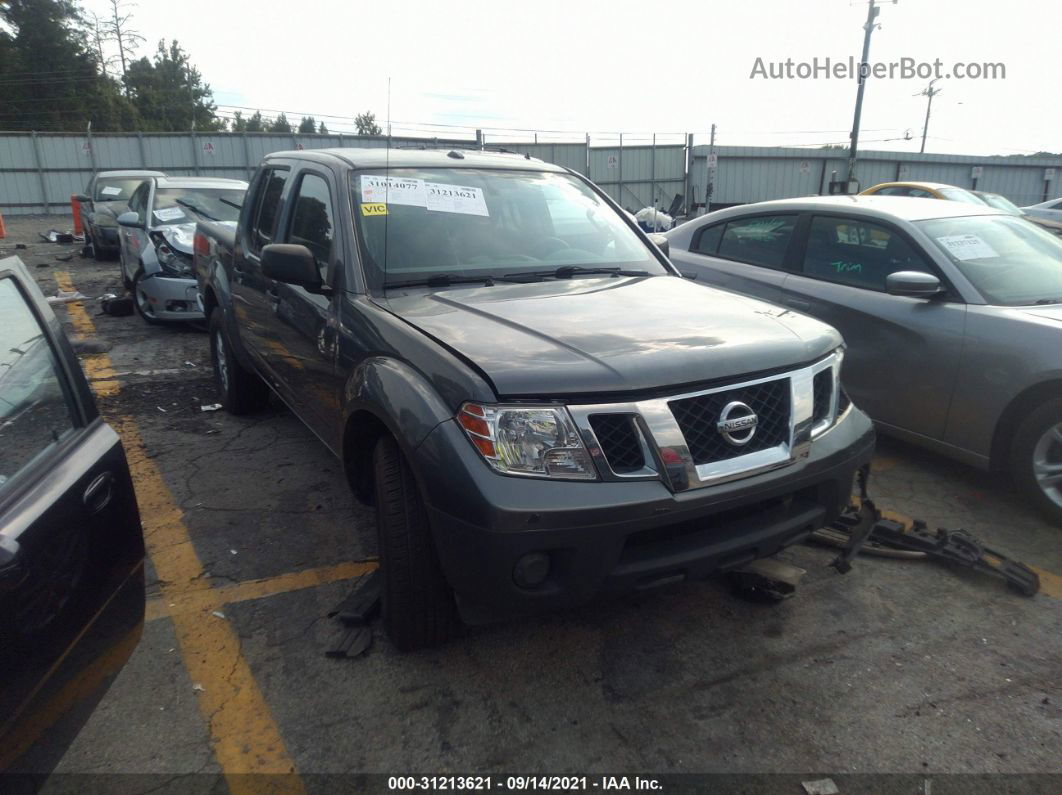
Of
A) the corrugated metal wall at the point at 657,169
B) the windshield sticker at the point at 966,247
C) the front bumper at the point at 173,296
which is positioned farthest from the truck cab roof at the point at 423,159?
the corrugated metal wall at the point at 657,169

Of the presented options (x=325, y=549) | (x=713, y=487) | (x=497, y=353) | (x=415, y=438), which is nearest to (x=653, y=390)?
(x=713, y=487)

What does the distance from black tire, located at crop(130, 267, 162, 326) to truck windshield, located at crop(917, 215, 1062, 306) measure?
769cm

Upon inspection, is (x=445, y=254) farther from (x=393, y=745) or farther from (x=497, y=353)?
(x=393, y=745)

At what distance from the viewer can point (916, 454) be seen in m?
4.74

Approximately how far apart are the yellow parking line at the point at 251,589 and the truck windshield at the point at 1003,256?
3.63 meters

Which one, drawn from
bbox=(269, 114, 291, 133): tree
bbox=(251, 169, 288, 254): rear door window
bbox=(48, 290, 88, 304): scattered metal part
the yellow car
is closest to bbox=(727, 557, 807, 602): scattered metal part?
bbox=(251, 169, 288, 254): rear door window

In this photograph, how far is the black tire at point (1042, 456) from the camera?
145 inches

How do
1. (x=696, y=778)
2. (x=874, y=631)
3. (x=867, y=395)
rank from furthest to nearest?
(x=867, y=395)
(x=874, y=631)
(x=696, y=778)

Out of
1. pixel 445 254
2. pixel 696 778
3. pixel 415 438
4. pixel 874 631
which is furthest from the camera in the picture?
pixel 445 254

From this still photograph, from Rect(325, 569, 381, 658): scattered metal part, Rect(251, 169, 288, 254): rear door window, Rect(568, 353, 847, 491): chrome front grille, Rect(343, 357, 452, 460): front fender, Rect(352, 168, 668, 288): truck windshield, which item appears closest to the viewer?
Rect(568, 353, 847, 491): chrome front grille

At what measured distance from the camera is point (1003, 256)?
439cm

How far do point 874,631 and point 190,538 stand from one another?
3140 millimetres

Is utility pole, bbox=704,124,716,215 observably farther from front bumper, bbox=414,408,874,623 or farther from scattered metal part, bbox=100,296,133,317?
front bumper, bbox=414,408,874,623

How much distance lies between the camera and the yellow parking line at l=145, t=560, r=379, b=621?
3148 mm
